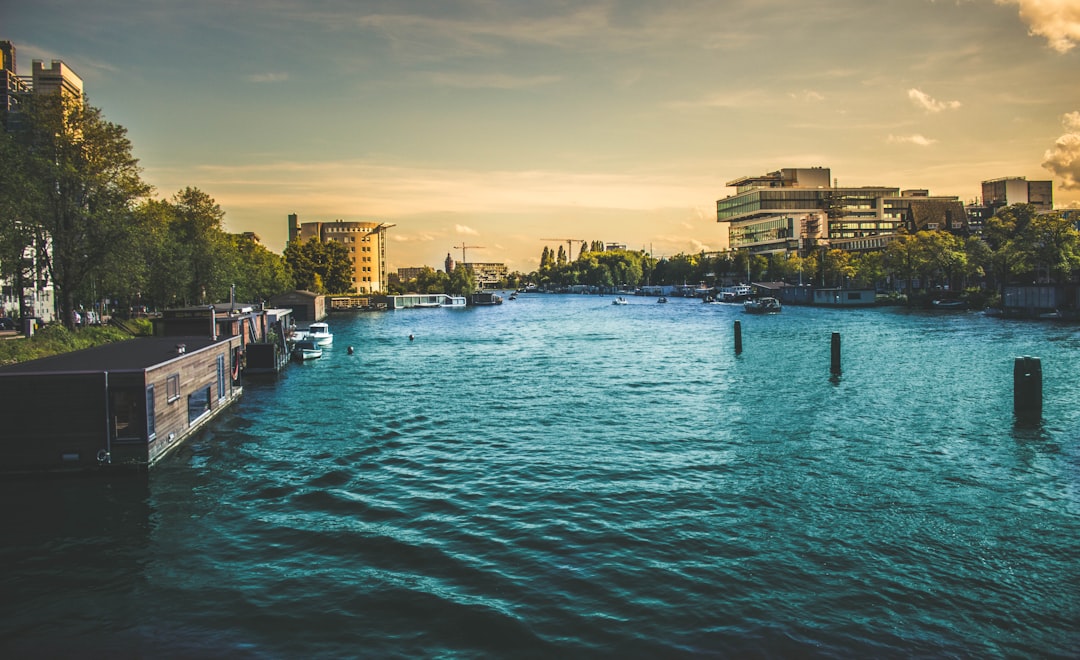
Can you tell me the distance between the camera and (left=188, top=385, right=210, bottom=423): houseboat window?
4581 cm

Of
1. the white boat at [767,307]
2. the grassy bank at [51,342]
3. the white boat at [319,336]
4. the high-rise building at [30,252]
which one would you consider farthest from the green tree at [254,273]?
the white boat at [767,307]

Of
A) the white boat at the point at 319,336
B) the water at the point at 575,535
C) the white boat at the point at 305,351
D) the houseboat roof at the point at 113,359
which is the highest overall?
the houseboat roof at the point at 113,359

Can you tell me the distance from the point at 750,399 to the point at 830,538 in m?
29.5

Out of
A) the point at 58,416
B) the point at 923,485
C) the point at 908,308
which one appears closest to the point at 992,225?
the point at 908,308

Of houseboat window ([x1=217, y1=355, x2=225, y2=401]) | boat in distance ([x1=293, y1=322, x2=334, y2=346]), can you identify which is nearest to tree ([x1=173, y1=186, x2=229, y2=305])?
boat in distance ([x1=293, y1=322, x2=334, y2=346])

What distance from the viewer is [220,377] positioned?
2101 inches

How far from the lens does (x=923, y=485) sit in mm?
31250

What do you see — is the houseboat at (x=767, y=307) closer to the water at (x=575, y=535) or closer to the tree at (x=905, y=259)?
the tree at (x=905, y=259)

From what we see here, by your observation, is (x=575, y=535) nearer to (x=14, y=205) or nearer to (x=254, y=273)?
(x=14, y=205)

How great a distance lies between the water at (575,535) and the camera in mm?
19562

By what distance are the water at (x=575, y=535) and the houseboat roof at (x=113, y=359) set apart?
195 inches

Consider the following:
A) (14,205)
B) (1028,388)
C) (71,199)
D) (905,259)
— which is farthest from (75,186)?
(905,259)

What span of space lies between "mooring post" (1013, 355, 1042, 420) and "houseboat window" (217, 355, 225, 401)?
167 ft

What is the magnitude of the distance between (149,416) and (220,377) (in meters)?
19.3
